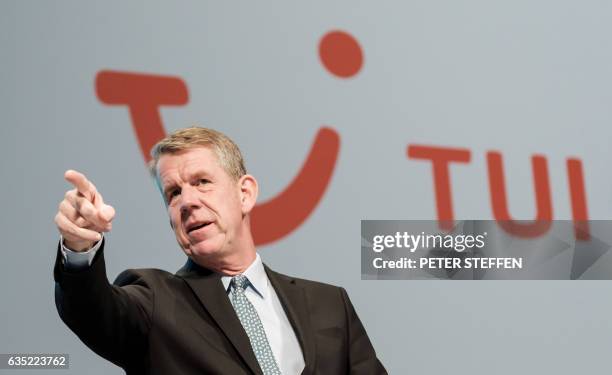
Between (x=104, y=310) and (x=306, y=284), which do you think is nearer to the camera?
(x=104, y=310)

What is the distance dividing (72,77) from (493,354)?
1.76 metres

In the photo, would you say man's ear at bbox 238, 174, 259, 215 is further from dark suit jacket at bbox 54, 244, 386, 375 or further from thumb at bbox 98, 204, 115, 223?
thumb at bbox 98, 204, 115, 223

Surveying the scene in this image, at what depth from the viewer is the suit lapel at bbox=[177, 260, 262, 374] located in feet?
6.10

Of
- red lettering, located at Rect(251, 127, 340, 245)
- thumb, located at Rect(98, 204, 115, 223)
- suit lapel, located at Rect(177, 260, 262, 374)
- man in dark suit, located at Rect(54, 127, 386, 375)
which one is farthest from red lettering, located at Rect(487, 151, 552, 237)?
thumb, located at Rect(98, 204, 115, 223)

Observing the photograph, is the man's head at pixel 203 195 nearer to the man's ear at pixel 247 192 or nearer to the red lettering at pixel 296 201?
the man's ear at pixel 247 192

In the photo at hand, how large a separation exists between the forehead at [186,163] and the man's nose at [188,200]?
37 mm

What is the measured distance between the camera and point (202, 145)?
202cm

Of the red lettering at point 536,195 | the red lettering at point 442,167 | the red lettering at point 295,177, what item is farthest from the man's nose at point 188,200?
the red lettering at point 536,195

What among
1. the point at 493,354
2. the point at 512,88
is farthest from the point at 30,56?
the point at 493,354

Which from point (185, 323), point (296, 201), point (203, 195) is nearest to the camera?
point (185, 323)

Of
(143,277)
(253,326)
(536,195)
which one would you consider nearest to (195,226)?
(143,277)

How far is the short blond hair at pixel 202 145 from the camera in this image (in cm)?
200

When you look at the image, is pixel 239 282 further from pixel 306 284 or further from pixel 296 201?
pixel 296 201

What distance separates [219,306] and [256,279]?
16cm
